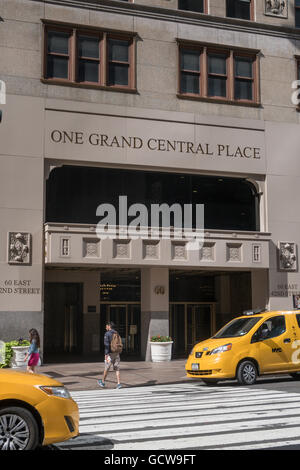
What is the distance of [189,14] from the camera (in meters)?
27.3

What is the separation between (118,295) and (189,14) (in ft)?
43.6

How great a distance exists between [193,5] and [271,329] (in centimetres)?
1673

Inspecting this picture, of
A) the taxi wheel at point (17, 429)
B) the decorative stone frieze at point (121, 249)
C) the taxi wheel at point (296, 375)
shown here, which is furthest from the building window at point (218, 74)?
the taxi wheel at point (17, 429)

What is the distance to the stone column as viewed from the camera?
2591cm

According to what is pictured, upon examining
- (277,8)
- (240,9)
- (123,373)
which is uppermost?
(277,8)

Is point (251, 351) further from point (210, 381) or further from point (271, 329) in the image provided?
point (210, 381)

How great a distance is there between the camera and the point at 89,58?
26.0 metres

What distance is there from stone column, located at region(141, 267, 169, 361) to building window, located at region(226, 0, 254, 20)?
1224 centimetres

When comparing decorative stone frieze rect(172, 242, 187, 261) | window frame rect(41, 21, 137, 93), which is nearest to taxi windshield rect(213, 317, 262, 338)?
decorative stone frieze rect(172, 242, 187, 261)

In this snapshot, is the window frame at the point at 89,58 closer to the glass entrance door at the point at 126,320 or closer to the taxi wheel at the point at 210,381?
the glass entrance door at the point at 126,320

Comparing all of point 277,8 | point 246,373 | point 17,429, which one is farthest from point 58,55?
point 17,429

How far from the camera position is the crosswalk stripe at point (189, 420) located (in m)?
8.30

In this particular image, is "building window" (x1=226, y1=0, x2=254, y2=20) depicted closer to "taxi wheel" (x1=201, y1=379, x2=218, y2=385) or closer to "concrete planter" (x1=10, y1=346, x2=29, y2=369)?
"concrete planter" (x1=10, y1=346, x2=29, y2=369)
